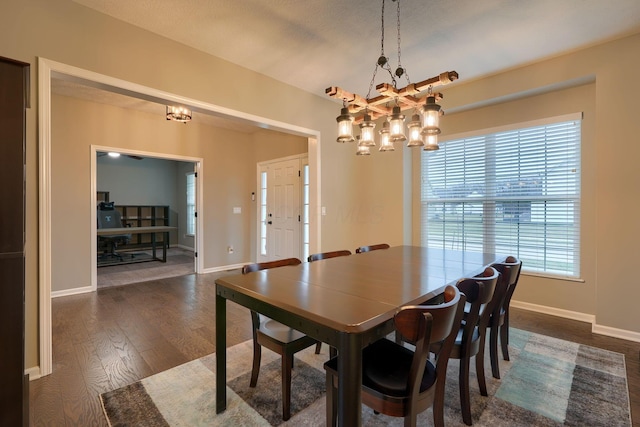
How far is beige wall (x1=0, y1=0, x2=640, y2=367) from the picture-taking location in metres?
2.07

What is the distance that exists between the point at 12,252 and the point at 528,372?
3150 millimetres

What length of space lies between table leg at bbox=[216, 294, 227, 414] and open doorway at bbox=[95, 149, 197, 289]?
14.9ft

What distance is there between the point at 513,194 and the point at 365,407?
3.01 meters

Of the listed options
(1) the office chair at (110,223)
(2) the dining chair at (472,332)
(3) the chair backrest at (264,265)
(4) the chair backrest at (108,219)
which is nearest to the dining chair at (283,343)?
(3) the chair backrest at (264,265)

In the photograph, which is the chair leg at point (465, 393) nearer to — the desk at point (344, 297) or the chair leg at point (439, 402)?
the chair leg at point (439, 402)

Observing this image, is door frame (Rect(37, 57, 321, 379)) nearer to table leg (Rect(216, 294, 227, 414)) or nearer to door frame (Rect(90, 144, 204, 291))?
table leg (Rect(216, 294, 227, 414))

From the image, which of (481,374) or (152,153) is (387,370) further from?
(152,153)

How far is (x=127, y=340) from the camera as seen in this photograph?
8.58 ft

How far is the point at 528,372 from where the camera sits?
2.07 meters

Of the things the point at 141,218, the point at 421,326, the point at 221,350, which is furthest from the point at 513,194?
the point at 141,218

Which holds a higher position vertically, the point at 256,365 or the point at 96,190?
the point at 96,190

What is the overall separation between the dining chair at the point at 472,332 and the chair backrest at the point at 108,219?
277 inches

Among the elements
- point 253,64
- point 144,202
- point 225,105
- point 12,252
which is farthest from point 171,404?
point 144,202

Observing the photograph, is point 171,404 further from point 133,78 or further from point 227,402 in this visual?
point 133,78
